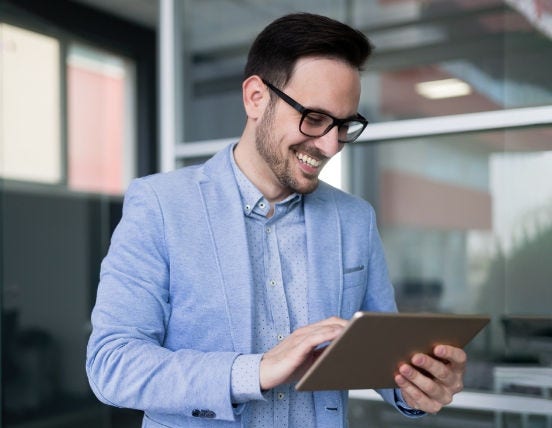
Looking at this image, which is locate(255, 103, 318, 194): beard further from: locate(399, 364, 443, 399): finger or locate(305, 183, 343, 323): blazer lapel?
locate(399, 364, 443, 399): finger

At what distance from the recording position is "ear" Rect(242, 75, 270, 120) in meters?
1.56

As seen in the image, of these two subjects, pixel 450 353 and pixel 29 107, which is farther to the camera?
pixel 29 107

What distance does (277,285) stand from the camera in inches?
58.9

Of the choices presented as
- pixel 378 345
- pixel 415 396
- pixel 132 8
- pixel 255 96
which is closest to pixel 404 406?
pixel 415 396

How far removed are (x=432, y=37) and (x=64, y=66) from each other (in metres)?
2.64

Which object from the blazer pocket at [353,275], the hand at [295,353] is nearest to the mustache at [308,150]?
the blazer pocket at [353,275]

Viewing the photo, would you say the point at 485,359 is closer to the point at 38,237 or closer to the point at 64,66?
the point at 38,237

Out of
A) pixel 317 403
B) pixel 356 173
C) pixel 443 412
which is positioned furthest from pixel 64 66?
pixel 317 403

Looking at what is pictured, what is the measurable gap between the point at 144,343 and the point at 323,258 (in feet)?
1.45

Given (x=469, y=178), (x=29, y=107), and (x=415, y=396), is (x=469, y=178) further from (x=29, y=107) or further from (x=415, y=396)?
(x=29, y=107)

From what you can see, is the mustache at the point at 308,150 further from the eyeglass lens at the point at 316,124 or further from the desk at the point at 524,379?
the desk at the point at 524,379

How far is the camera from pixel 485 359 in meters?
2.45

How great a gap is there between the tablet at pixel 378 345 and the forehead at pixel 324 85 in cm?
50

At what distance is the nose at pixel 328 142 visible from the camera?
4.85ft
